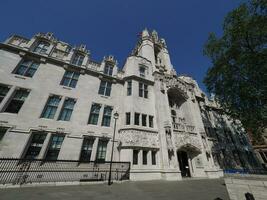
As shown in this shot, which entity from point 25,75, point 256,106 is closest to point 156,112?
point 256,106

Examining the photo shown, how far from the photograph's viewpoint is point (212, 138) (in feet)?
68.1

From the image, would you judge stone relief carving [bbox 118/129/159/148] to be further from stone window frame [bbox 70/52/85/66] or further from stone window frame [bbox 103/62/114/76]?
stone window frame [bbox 70/52/85/66]

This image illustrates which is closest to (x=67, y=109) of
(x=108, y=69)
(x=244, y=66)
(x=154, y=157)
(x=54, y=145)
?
(x=54, y=145)

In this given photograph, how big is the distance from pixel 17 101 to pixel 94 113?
7.29 meters

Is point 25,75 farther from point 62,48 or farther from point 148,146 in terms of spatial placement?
point 148,146

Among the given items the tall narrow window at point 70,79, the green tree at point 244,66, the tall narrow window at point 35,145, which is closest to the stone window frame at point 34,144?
the tall narrow window at point 35,145

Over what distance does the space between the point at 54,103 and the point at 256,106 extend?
22412 millimetres

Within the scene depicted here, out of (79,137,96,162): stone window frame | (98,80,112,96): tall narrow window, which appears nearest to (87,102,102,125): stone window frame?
(79,137,96,162): stone window frame

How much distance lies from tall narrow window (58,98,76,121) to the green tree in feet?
60.9

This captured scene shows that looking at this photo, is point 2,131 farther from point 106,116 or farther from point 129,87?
point 129,87

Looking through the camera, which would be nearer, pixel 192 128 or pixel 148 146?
pixel 148 146

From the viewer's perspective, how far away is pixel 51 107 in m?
13.4

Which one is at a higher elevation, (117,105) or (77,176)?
(117,105)

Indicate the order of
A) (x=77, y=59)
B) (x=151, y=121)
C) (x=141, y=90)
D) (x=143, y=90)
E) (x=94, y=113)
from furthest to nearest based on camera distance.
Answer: (x=141, y=90) → (x=143, y=90) → (x=77, y=59) → (x=151, y=121) → (x=94, y=113)
